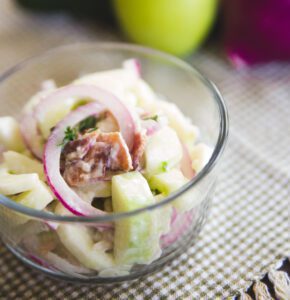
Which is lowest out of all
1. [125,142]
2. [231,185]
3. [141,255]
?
[231,185]

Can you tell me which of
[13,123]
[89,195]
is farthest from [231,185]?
[13,123]

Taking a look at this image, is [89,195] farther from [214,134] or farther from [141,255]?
[214,134]

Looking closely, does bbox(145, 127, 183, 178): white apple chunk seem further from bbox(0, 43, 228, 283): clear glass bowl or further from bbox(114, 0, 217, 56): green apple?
bbox(114, 0, 217, 56): green apple

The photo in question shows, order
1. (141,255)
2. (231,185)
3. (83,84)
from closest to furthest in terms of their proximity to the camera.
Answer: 1. (141,255)
2. (83,84)
3. (231,185)

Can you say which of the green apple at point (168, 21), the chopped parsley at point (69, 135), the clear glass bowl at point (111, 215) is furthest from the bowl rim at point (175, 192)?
the green apple at point (168, 21)

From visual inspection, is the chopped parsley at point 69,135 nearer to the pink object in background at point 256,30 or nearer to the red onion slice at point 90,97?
the red onion slice at point 90,97

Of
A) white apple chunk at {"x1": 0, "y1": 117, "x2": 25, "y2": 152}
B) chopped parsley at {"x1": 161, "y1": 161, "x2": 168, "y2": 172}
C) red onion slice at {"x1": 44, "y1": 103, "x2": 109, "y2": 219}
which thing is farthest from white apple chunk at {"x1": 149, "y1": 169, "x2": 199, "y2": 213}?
white apple chunk at {"x1": 0, "y1": 117, "x2": 25, "y2": 152}

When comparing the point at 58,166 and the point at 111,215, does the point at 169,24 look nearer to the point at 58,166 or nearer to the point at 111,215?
the point at 58,166

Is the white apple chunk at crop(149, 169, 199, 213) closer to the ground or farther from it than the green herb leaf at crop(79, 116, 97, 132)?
closer to the ground
